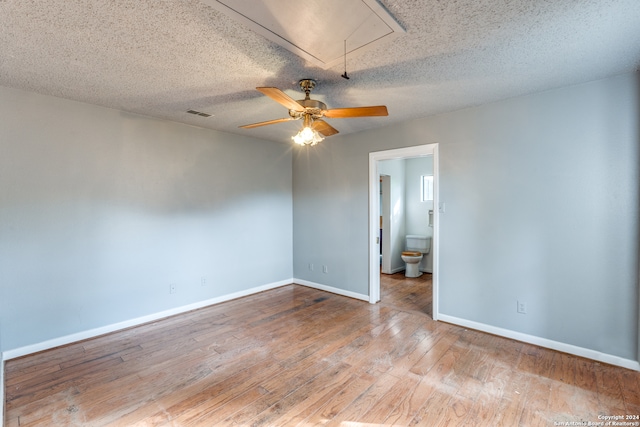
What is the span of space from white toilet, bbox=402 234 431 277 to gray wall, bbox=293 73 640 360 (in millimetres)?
2071

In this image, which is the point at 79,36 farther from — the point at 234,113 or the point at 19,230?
the point at 19,230

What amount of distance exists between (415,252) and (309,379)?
13.1ft

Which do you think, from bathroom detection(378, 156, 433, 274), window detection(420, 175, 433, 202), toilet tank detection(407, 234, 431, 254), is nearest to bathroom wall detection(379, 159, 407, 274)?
bathroom detection(378, 156, 433, 274)

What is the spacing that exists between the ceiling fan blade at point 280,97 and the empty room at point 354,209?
0.08ft

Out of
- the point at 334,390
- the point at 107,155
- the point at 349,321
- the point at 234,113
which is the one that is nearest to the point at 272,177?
the point at 234,113

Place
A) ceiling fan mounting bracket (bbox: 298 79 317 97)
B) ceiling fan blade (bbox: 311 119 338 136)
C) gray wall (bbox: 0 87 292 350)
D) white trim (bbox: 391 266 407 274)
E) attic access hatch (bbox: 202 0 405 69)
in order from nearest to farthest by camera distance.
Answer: attic access hatch (bbox: 202 0 405 69), ceiling fan mounting bracket (bbox: 298 79 317 97), ceiling fan blade (bbox: 311 119 338 136), gray wall (bbox: 0 87 292 350), white trim (bbox: 391 266 407 274)

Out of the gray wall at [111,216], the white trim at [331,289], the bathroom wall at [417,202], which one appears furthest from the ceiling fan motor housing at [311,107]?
the bathroom wall at [417,202]

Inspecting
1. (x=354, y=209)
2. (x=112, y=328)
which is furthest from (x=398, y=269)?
(x=112, y=328)

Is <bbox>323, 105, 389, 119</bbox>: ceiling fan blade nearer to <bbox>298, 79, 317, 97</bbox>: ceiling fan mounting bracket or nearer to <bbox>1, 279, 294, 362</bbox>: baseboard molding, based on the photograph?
<bbox>298, 79, 317, 97</bbox>: ceiling fan mounting bracket

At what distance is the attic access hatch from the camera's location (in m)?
1.55

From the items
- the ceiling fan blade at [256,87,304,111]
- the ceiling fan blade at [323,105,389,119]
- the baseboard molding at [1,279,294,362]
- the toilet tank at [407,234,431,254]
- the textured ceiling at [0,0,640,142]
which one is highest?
the textured ceiling at [0,0,640,142]

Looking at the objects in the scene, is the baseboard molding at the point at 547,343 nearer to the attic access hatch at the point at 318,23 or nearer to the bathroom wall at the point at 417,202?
the bathroom wall at the point at 417,202

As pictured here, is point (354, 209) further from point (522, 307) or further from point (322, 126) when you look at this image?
point (522, 307)

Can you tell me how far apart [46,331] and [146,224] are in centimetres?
137
